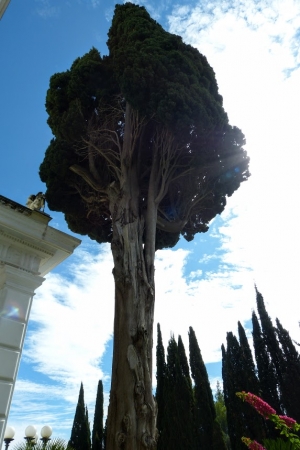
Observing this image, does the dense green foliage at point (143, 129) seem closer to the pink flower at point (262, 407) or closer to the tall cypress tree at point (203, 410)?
the pink flower at point (262, 407)

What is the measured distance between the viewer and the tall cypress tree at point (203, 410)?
2014cm

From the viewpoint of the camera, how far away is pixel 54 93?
27.6 feet

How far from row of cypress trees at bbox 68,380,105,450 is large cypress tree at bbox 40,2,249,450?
20.6 metres

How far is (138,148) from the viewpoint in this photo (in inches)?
299

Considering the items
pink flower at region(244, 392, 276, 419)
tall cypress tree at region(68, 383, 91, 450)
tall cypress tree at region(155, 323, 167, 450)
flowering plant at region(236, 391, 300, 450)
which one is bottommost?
flowering plant at region(236, 391, 300, 450)

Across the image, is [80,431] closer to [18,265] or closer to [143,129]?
[18,265]

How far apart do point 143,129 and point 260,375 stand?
2255 centimetres

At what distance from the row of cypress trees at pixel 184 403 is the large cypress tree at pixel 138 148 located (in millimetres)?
16314

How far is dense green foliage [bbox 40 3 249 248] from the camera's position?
684 centimetres

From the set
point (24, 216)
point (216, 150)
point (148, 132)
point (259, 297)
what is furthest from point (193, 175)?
point (259, 297)

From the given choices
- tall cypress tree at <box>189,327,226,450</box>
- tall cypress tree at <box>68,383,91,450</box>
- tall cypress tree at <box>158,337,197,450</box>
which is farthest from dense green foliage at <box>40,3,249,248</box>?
tall cypress tree at <box>68,383,91,450</box>

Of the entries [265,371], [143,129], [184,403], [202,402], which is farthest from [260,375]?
[143,129]

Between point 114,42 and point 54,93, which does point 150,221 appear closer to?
point 54,93

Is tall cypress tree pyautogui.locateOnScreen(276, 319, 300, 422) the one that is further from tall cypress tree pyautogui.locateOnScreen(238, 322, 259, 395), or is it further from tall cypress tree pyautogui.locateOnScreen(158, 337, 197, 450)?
tall cypress tree pyautogui.locateOnScreen(158, 337, 197, 450)
